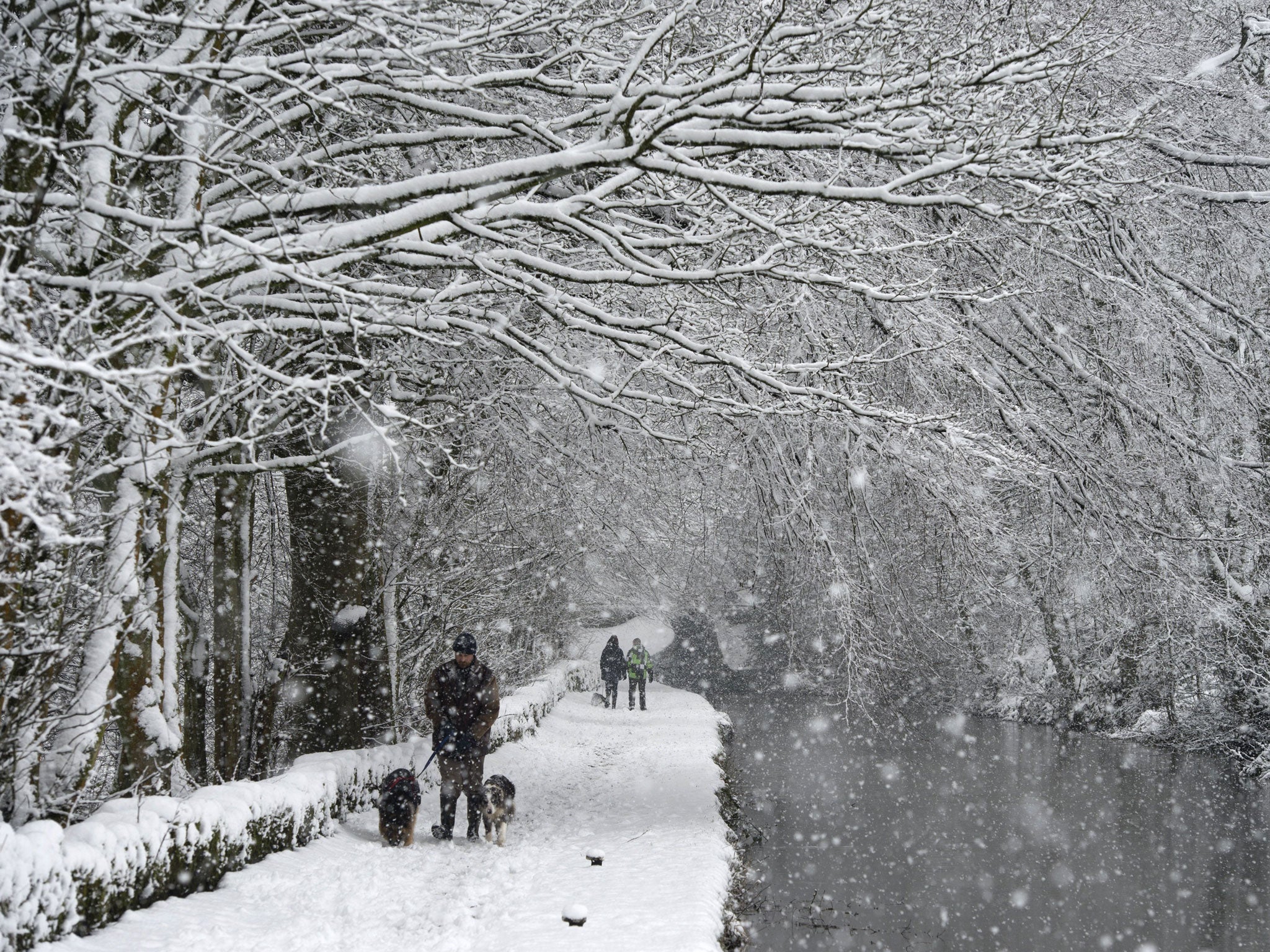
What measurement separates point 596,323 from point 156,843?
3885 millimetres

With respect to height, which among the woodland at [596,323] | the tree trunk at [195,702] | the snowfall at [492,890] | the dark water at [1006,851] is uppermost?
the woodland at [596,323]

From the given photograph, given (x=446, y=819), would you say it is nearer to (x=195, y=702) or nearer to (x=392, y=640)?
(x=392, y=640)

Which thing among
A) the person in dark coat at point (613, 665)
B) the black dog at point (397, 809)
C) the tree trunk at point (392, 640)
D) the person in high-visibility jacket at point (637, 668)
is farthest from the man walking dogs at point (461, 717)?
the person in dark coat at point (613, 665)

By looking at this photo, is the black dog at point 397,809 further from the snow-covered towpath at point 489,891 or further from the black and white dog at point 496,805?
the black and white dog at point 496,805

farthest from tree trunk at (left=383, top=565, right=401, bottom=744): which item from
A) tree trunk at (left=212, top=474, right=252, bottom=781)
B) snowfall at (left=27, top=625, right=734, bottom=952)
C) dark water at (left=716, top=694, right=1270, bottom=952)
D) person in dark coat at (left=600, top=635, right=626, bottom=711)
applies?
person in dark coat at (left=600, top=635, right=626, bottom=711)

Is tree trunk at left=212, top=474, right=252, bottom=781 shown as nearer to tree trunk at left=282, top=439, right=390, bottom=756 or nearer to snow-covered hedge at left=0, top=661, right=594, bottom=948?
tree trunk at left=282, top=439, right=390, bottom=756

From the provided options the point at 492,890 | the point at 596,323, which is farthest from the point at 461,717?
the point at 596,323

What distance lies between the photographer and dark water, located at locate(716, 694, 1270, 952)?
7.79 metres

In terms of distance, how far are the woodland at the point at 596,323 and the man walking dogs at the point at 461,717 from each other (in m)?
1.62

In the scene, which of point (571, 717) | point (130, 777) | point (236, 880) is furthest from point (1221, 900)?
point (571, 717)

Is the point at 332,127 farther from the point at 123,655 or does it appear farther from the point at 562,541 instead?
the point at 562,541

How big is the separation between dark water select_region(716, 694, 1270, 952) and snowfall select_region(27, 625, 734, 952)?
3.31ft

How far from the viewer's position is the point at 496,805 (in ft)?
26.1

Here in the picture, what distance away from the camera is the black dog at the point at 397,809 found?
768cm
